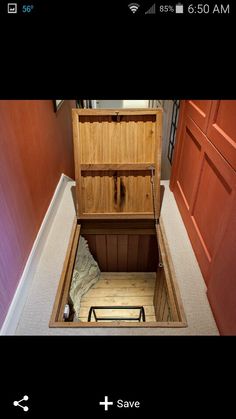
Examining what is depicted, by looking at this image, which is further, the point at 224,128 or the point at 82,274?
the point at 82,274

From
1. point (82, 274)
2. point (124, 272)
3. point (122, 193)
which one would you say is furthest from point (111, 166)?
point (124, 272)

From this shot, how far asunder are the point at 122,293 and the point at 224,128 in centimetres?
238

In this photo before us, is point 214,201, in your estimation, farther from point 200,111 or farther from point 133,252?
point 133,252

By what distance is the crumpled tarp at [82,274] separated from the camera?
2.94m

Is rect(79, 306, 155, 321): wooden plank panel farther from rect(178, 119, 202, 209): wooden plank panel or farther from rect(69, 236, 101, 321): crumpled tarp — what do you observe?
rect(178, 119, 202, 209): wooden plank panel

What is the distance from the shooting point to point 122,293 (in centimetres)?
334

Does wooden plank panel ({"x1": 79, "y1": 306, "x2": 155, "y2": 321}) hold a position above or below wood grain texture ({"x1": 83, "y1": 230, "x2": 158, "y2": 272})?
below

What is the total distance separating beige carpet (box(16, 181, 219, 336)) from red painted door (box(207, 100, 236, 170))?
98 cm

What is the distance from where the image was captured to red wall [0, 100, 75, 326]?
5.38ft

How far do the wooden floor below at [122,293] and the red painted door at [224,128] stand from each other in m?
2.16
